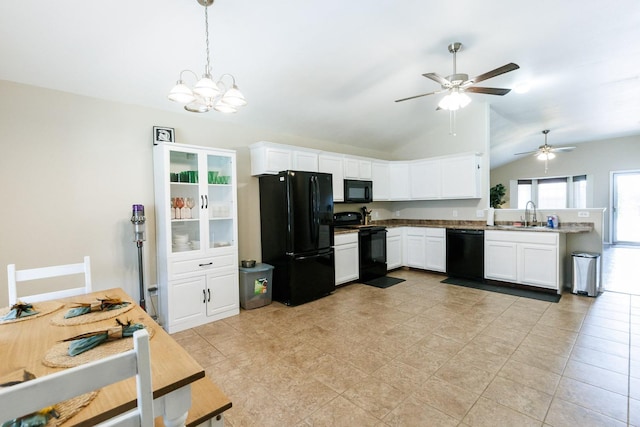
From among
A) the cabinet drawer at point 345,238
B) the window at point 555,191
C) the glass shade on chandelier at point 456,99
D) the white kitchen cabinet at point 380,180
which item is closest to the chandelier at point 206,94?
the glass shade on chandelier at point 456,99

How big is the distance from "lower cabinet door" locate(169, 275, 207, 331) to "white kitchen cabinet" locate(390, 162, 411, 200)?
13.6 feet

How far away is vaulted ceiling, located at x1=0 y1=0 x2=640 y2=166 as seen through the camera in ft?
7.80

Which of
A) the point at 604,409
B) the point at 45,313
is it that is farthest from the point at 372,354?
the point at 45,313

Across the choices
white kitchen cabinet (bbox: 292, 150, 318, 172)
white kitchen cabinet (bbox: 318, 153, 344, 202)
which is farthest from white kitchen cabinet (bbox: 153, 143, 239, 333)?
white kitchen cabinet (bbox: 318, 153, 344, 202)

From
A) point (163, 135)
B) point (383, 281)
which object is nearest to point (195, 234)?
point (163, 135)

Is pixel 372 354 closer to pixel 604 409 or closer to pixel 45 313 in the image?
pixel 604 409

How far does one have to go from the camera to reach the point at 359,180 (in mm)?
5441

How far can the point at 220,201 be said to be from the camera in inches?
152

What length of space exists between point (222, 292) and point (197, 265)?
472 millimetres

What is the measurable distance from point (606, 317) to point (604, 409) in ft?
6.74

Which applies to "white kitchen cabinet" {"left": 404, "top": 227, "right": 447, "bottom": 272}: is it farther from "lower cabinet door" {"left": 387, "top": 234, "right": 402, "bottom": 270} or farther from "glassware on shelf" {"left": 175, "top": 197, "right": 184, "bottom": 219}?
"glassware on shelf" {"left": 175, "top": 197, "right": 184, "bottom": 219}

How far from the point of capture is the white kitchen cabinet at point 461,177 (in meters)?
A: 5.11

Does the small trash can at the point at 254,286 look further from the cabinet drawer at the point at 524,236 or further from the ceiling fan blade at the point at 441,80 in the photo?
the cabinet drawer at the point at 524,236

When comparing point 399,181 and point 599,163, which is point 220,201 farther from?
point 599,163
